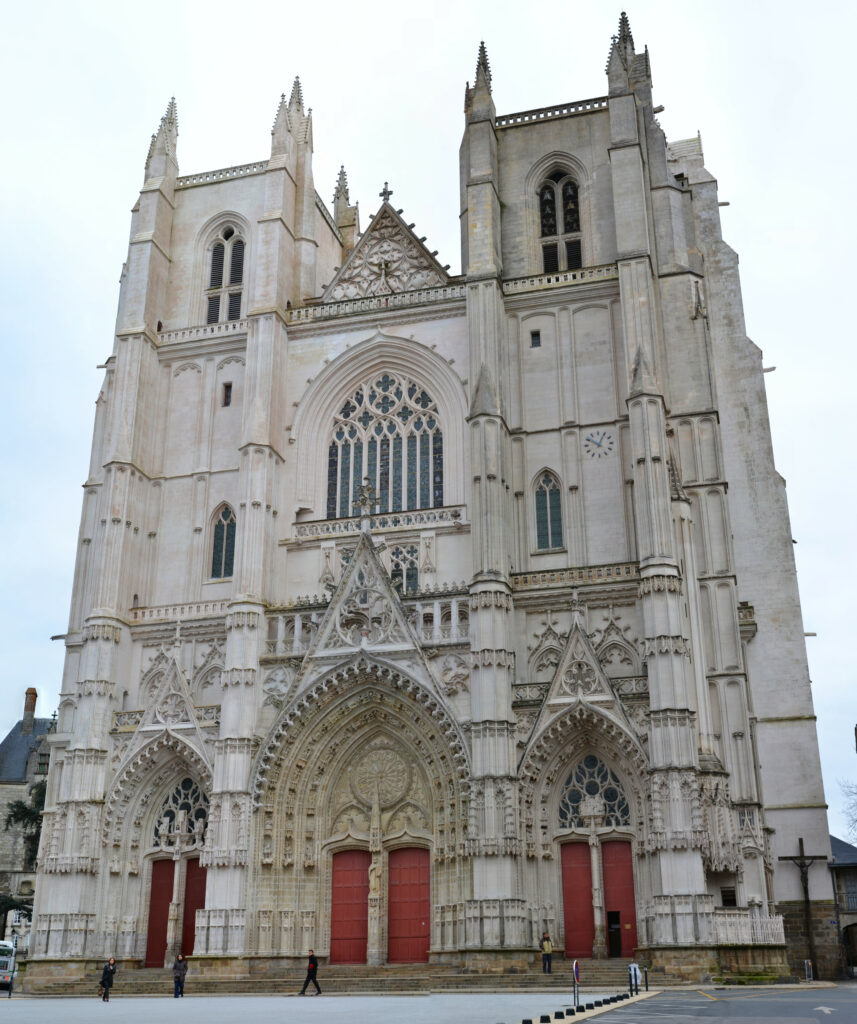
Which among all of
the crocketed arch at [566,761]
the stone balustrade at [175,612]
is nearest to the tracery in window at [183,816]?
the stone balustrade at [175,612]

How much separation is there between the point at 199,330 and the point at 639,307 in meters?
14.5

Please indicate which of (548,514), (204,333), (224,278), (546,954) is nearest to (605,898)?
(546,954)

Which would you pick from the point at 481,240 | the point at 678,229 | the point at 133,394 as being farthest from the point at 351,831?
the point at 678,229

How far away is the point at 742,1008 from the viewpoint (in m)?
16.6

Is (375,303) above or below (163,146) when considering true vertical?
below

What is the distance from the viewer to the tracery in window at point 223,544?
33.9 meters

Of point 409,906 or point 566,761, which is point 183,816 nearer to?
point 409,906

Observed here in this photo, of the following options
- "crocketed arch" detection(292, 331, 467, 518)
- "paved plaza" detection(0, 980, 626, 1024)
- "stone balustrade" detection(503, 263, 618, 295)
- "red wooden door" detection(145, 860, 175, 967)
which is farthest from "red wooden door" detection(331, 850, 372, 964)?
"stone balustrade" detection(503, 263, 618, 295)

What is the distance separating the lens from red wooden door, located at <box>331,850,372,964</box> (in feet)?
95.3

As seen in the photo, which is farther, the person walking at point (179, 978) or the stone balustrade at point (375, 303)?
the stone balustrade at point (375, 303)

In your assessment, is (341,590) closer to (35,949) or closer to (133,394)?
(133,394)

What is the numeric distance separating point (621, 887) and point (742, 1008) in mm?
11280

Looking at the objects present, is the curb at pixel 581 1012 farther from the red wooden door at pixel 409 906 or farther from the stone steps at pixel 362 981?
the red wooden door at pixel 409 906

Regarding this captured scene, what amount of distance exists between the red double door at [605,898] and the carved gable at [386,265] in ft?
59.5
